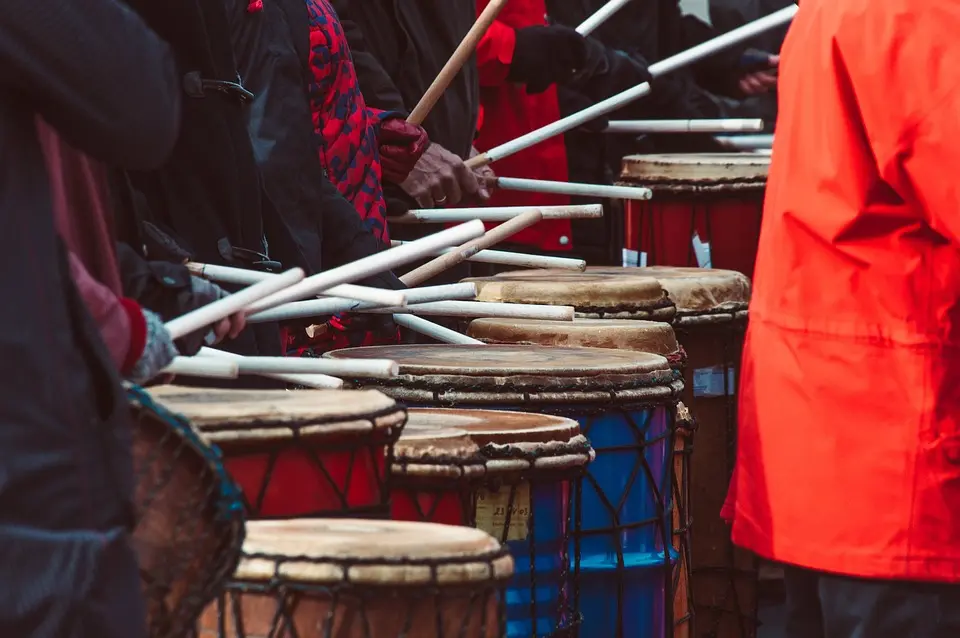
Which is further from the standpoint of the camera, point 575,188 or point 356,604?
point 575,188

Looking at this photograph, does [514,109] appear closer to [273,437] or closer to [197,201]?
[197,201]

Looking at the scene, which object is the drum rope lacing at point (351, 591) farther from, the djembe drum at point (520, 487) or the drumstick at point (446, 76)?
the drumstick at point (446, 76)

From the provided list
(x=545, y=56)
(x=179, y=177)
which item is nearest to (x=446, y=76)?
(x=545, y=56)

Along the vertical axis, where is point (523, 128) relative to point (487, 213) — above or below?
above

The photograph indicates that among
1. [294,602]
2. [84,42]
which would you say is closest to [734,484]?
[294,602]

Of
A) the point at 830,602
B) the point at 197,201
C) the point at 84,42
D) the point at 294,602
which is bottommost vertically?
the point at 830,602

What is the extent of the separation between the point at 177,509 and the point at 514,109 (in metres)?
4.32

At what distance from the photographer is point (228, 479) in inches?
76.2

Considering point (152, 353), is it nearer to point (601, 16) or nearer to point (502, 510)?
point (502, 510)

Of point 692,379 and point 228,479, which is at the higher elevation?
point 228,479

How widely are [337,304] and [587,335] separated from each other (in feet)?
3.49

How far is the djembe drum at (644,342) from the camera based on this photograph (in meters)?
3.81

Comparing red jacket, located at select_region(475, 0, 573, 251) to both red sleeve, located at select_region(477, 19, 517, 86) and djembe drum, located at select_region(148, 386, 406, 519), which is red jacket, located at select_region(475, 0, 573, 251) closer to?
red sleeve, located at select_region(477, 19, 517, 86)

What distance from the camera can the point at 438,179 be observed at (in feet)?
15.6
